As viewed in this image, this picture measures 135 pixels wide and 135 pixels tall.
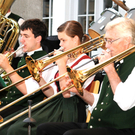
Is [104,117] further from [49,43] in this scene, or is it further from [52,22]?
[52,22]

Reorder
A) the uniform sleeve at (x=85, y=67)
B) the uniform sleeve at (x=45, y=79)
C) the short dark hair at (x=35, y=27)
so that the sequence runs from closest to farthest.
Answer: the uniform sleeve at (x=85, y=67) < the uniform sleeve at (x=45, y=79) < the short dark hair at (x=35, y=27)

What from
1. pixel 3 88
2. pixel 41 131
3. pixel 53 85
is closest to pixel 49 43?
pixel 53 85

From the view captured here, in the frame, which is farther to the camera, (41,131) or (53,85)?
(53,85)

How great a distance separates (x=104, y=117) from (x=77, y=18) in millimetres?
3069

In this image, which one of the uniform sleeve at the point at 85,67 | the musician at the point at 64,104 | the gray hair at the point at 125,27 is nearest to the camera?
the gray hair at the point at 125,27

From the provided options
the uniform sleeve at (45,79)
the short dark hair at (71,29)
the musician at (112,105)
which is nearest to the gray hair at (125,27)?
the musician at (112,105)

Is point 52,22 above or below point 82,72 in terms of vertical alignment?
above

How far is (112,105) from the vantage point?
4.73ft

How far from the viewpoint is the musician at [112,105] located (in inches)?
53.6

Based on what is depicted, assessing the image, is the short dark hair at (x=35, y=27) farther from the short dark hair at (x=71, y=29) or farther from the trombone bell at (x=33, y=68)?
the trombone bell at (x=33, y=68)

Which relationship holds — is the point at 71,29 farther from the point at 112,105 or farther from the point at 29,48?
the point at 112,105

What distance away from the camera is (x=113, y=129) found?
1.37 m

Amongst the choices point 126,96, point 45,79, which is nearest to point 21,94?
point 45,79

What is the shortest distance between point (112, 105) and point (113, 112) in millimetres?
38
